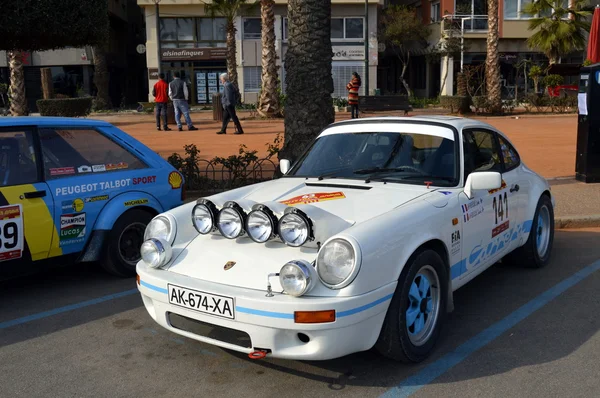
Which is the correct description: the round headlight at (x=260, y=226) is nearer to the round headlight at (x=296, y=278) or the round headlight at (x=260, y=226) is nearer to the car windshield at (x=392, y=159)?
the round headlight at (x=296, y=278)

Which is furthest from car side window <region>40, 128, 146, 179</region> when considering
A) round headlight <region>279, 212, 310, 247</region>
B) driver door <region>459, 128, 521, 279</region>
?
driver door <region>459, 128, 521, 279</region>

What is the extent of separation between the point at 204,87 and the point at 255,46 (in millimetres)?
4424

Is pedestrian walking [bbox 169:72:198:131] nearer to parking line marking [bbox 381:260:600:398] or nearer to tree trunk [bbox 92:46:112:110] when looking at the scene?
parking line marking [bbox 381:260:600:398]

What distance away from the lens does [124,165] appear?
6031mm

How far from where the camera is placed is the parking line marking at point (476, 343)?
374 centimetres

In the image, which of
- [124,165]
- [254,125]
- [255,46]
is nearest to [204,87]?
[255,46]

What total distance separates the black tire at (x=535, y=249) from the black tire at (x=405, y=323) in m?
2.10

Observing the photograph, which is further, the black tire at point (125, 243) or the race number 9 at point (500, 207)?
the black tire at point (125, 243)

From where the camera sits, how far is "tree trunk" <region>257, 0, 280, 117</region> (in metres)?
24.8

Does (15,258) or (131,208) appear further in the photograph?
(131,208)

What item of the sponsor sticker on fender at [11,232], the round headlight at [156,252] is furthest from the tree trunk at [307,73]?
the round headlight at [156,252]

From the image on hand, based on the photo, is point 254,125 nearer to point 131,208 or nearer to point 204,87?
point 131,208

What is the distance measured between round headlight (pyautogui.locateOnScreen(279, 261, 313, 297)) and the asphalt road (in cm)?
66

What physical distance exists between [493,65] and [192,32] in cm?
2054
